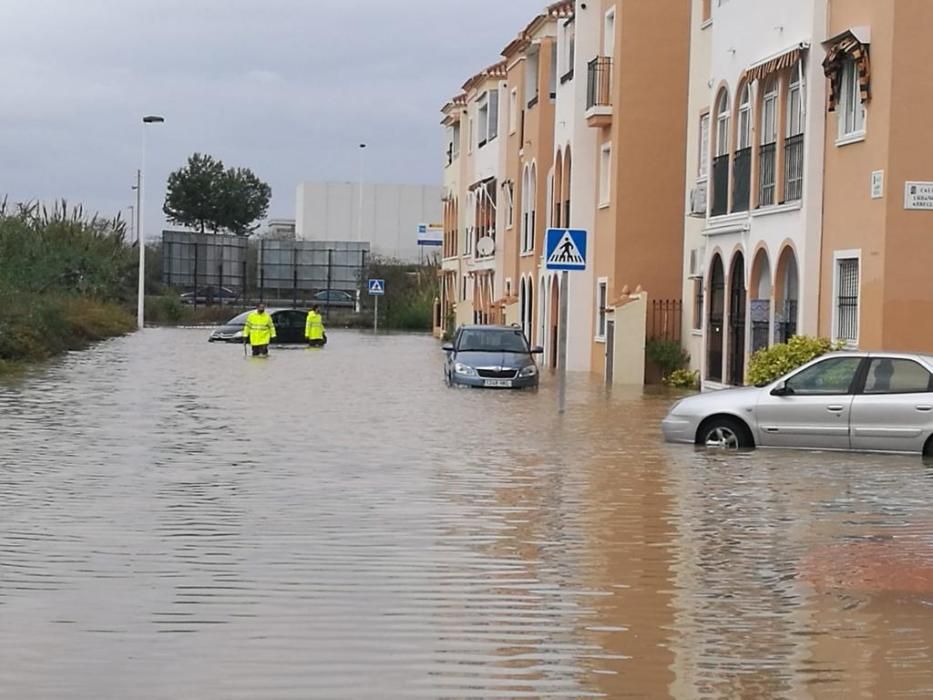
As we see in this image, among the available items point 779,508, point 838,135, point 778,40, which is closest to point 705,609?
point 779,508

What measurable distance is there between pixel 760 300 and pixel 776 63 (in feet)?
14.5

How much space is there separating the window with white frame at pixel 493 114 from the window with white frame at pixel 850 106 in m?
39.4

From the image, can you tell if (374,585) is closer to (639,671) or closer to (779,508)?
(639,671)

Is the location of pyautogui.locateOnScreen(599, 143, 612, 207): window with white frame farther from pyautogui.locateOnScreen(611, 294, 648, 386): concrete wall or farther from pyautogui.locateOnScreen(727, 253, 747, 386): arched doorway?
pyautogui.locateOnScreen(727, 253, 747, 386): arched doorway

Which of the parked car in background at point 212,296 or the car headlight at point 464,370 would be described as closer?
the car headlight at point 464,370

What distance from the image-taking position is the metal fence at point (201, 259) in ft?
326

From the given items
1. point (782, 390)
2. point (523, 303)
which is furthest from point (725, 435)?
point (523, 303)

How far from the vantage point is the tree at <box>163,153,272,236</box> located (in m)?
134

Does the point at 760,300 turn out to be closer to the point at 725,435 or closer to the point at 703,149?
the point at 703,149

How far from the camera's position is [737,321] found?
33.9 m

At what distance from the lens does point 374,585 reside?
10.6 metres

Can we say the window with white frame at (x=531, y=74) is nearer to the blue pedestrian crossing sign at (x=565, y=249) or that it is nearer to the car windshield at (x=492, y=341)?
the car windshield at (x=492, y=341)

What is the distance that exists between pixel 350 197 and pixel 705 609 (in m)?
119

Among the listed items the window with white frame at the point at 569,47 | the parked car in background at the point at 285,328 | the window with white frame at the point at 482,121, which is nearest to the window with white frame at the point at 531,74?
the window with white frame at the point at 569,47
